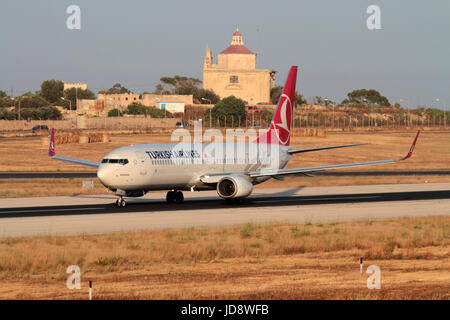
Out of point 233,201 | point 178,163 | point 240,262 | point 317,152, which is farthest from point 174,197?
point 317,152

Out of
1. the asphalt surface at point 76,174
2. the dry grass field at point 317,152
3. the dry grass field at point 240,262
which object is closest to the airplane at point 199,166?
the dry grass field at point 240,262

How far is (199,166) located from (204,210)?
3.98 m

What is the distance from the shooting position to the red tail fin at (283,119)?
2050 inches

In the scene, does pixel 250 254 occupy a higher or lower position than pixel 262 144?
lower

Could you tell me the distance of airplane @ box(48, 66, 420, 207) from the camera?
4188cm

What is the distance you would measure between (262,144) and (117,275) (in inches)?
1118

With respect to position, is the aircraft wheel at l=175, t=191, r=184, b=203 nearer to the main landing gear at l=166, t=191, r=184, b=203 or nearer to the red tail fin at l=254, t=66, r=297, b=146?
the main landing gear at l=166, t=191, r=184, b=203

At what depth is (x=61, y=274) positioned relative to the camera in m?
24.6

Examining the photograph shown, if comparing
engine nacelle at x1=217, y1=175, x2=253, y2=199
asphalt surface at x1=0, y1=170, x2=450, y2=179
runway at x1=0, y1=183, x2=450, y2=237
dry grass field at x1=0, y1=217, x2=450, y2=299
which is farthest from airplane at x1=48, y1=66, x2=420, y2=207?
asphalt surface at x1=0, y1=170, x2=450, y2=179

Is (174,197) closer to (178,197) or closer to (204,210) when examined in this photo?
(178,197)

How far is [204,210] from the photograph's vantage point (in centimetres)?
4288
